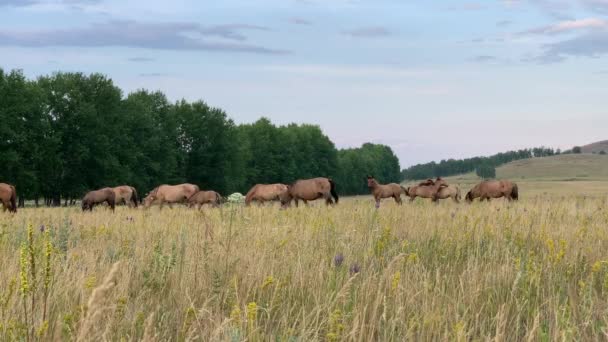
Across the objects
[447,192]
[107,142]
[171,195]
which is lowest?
[447,192]

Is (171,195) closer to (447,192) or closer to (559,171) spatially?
(447,192)

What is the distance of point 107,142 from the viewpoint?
61906 mm

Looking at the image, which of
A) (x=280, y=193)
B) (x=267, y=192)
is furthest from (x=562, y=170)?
(x=267, y=192)

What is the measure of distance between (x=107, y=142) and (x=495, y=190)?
141 ft

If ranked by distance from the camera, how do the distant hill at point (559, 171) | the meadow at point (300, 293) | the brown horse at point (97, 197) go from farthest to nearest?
the distant hill at point (559, 171), the brown horse at point (97, 197), the meadow at point (300, 293)

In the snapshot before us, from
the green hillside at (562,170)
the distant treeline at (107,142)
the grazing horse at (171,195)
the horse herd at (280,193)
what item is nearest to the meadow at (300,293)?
the horse herd at (280,193)

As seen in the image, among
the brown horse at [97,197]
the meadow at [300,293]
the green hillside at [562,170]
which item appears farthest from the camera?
the green hillside at [562,170]

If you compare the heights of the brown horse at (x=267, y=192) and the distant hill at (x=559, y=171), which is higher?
the brown horse at (x=267, y=192)

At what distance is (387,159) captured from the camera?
198 meters

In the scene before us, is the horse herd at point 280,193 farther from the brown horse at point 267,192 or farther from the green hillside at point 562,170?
the green hillside at point 562,170

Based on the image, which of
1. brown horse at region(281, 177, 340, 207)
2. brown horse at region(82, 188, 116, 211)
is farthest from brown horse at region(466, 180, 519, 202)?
brown horse at region(82, 188, 116, 211)

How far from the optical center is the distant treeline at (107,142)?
5675cm

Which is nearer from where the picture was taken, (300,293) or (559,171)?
(300,293)

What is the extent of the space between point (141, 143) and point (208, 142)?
13733 mm
